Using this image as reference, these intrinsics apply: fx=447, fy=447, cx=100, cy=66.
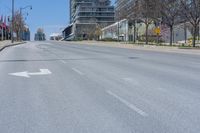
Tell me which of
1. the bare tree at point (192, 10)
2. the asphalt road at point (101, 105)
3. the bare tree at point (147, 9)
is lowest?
the asphalt road at point (101, 105)

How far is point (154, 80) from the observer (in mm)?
15023

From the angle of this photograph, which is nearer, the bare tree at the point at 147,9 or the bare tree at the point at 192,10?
the bare tree at the point at 192,10

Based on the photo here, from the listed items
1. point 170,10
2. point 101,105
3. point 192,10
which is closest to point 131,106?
point 101,105

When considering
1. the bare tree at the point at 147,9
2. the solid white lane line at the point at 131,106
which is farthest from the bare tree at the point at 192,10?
the solid white lane line at the point at 131,106

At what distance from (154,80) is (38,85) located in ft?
12.8

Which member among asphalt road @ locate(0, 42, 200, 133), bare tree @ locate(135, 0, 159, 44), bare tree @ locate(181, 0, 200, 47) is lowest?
asphalt road @ locate(0, 42, 200, 133)

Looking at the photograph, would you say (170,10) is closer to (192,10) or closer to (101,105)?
(192,10)

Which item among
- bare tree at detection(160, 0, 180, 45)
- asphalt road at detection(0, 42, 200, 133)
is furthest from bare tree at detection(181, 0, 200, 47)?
asphalt road at detection(0, 42, 200, 133)

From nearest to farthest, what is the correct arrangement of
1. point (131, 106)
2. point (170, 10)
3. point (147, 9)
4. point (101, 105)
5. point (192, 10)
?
point (131, 106) < point (101, 105) < point (192, 10) < point (170, 10) < point (147, 9)

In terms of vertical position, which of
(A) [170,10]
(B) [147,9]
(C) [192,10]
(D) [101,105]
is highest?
(B) [147,9]

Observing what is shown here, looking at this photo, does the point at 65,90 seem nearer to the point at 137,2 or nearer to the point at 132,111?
the point at 132,111

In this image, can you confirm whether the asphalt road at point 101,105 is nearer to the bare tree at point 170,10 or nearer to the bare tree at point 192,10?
the bare tree at point 192,10

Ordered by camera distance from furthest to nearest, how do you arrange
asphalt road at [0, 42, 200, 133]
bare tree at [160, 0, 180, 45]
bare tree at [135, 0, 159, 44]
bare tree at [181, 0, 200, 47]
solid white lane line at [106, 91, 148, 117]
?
1. bare tree at [135, 0, 159, 44]
2. bare tree at [160, 0, 180, 45]
3. bare tree at [181, 0, 200, 47]
4. solid white lane line at [106, 91, 148, 117]
5. asphalt road at [0, 42, 200, 133]

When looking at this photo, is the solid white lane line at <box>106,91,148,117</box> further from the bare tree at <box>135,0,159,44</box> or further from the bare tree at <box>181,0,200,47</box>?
the bare tree at <box>135,0,159,44</box>
